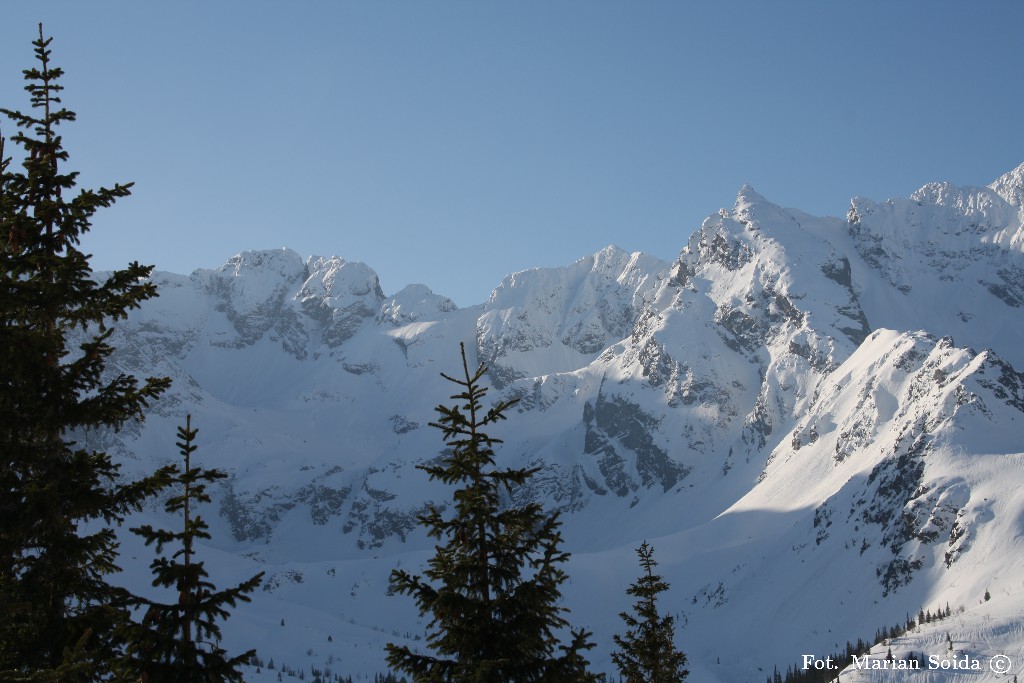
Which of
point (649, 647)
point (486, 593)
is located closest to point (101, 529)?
point (486, 593)

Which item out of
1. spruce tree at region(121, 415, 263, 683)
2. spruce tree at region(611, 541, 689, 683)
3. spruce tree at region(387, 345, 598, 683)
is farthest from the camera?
spruce tree at region(611, 541, 689, 683)

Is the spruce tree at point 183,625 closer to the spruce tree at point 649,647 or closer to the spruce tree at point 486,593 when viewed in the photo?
the spruce tree at point 486,593

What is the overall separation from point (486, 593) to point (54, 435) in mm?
9098

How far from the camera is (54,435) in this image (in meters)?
20.8

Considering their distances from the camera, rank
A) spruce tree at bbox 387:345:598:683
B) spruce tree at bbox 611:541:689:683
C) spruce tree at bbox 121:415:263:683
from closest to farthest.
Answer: spruce tree at bbox 121:415:263:683 < spruce tree at bbox 387:345:598:683 < spruce tree at bbox 611:541:689:683

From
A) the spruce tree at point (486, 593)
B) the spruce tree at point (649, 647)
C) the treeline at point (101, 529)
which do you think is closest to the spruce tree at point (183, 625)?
the treeline at point (101, 529)

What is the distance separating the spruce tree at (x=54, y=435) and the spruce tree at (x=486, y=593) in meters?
5.67

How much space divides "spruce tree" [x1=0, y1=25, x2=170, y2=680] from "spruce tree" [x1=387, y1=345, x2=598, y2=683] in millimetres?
5675

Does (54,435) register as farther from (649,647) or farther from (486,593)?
(649,647)

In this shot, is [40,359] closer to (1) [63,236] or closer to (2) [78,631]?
(1) [63,236]

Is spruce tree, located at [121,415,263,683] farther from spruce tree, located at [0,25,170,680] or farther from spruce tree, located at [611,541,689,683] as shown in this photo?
spruce tree, located at [611,541,689,683]

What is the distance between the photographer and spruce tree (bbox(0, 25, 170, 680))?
65.3ft

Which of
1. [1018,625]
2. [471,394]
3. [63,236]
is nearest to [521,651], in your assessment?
[471,394]

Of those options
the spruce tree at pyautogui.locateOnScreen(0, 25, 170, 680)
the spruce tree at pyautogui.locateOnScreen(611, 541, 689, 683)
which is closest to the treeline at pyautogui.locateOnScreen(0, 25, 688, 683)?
the spruce tree at pyautogui.locateOnScreen(0, 25, 170, 680)
